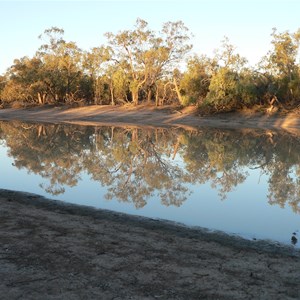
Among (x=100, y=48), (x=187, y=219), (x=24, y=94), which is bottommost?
(x=187, y=219)

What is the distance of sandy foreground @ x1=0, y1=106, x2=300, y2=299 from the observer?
13.9 feet

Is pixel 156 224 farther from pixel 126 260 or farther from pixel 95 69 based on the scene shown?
pixel 95 69

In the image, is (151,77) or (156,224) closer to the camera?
(156,224)

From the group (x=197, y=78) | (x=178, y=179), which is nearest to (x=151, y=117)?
(x=197, y=78)

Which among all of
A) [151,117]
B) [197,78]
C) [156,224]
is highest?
[197,78]

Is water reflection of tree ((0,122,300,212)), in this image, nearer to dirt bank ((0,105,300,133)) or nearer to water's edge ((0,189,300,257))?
water's edge ((0,189,300,257))

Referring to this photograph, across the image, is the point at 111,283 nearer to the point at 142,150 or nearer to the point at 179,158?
the point at 179,158

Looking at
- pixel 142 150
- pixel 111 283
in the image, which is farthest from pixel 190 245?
pixel 142 150

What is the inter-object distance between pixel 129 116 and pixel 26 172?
2715 cm

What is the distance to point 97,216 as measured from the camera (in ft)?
24.7

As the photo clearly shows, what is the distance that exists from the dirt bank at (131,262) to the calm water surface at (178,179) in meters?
1.06

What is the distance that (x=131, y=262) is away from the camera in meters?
5.04

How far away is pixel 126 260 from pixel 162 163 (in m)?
9.74

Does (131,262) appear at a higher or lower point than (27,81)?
lower
